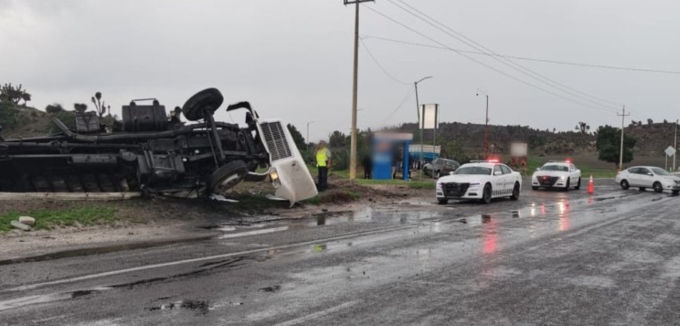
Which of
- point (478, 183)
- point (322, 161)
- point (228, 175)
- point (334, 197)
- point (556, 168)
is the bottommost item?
point (334, 197)

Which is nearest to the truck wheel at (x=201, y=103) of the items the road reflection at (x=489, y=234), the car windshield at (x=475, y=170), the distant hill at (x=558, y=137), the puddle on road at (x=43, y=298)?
the road reflection at (x=489, y=234)

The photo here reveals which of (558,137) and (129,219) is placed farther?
(558,137)

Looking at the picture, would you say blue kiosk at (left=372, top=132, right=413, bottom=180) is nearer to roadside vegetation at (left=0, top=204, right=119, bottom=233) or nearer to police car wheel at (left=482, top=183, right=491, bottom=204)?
police car wheel at (left=482, top=183, right=491, bottom=204)

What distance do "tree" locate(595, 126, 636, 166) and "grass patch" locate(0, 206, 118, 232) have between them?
2854 inches

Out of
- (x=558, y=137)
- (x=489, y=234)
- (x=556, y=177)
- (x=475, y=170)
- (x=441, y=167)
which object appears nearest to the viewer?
(x=489, y=234)

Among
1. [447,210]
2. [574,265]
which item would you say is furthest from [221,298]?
[447,210]

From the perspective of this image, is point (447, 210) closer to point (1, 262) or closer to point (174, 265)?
point (174, 265)

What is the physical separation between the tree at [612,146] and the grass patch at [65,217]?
72503mm

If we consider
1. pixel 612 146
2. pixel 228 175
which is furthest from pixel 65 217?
pixel 612 146

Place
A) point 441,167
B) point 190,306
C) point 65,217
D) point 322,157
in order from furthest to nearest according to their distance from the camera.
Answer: point 441,167, point 322,157, point 65,217, point 190,306

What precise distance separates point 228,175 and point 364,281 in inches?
296

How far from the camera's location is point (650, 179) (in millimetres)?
33156

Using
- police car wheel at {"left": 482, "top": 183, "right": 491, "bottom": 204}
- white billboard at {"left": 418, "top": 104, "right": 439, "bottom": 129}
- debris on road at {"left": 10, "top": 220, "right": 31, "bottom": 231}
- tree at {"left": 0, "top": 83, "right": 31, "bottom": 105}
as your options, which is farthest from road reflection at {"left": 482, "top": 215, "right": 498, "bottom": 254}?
tree at {"left": 0, "top": 83, "right": 31, "bottom": 105}

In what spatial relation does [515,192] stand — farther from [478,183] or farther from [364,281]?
[364,281]
